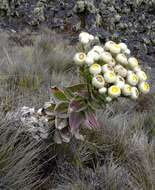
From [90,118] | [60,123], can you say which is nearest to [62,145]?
[60,123]

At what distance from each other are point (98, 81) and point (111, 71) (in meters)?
0.10

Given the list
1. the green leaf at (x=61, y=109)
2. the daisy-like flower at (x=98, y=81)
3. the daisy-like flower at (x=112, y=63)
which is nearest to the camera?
the daisy-like flower at (x=98, y=81)

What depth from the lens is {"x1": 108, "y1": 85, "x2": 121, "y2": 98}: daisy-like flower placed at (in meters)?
2.32

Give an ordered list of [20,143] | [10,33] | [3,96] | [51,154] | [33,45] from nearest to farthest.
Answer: [20,143] < [51,154] < [3,96] < [33,45] < [10,33]

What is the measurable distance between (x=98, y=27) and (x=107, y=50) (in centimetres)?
618

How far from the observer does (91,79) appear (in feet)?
8.00

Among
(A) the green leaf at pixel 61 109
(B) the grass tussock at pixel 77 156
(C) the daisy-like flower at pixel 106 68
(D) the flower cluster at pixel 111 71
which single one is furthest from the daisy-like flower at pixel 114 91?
(B) the grass tussock at pixel 77 156

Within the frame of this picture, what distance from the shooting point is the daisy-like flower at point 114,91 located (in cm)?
232

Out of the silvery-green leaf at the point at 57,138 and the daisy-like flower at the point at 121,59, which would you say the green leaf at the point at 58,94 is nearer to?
the silvery-green leaf at the point at 57,138

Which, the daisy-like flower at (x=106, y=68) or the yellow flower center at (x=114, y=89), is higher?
the daisy-like flower at (x=106, y=68)

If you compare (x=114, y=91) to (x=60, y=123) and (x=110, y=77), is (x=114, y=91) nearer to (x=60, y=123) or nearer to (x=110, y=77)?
(x=110, y=77)

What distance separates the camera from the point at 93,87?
7.97 ft

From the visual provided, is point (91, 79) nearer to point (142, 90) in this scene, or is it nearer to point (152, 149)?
point (142, 90)

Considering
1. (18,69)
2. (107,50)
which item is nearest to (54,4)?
(18,69)
